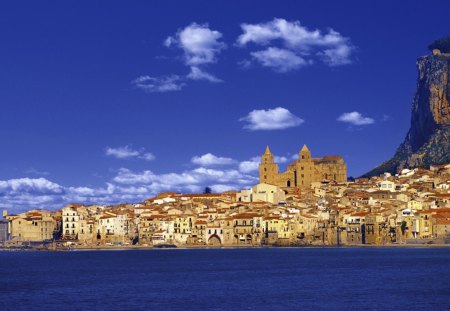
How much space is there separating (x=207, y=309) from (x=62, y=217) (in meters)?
101

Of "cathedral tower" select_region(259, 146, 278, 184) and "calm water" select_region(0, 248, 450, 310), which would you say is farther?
"cathedral tower" select_region(259, 146, 278, 184)

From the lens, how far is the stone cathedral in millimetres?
187375

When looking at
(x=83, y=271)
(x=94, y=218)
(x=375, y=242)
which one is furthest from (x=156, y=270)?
(x=94, y=218)

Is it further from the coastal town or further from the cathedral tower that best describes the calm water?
the cathedral tower

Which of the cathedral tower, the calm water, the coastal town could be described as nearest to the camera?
the calm water

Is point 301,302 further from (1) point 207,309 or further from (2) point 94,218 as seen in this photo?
(2) point 94,218

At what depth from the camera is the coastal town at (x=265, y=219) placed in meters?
130

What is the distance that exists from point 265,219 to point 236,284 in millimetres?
65501

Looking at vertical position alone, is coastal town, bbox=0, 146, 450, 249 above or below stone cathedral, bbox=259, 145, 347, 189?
below

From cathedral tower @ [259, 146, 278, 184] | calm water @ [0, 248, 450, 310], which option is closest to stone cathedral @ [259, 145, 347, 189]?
cathedral tower @ [259, 146, 278, 184]

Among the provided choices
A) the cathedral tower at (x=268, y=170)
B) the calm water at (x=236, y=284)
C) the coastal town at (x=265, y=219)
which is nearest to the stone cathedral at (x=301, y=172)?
the cathedral tower at (x=268, y=170)

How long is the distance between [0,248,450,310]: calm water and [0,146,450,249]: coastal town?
27.0 m

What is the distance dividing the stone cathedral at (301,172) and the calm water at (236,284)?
3315 inches

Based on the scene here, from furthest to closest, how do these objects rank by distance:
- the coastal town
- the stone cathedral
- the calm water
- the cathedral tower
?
1. the cathedral tower
2. the stone cathedral
3. the coastal town
4. the calm water
